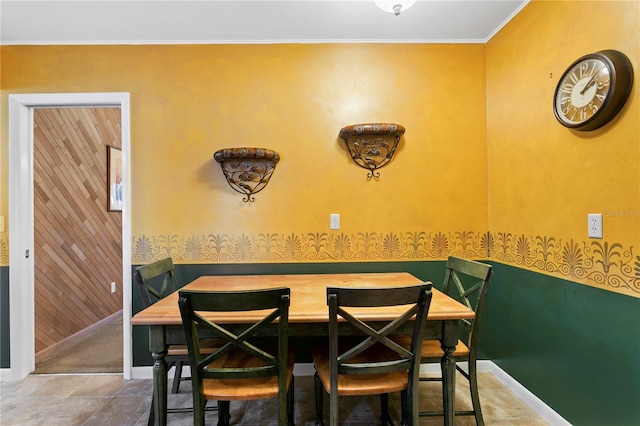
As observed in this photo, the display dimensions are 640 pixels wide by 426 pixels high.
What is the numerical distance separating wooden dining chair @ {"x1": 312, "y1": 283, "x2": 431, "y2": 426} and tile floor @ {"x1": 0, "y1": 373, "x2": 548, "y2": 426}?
617 millimetres

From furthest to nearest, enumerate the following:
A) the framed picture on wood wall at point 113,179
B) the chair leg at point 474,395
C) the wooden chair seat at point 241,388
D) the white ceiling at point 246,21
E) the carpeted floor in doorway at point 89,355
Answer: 1. the framed picture on wood wall at point 113,179
2. the carpeted floor in doorway at point 89,355
3. the white ceiling at point 246,21
4. the chair leg at point 474,395
5. the wooden chair seat at point 241,388

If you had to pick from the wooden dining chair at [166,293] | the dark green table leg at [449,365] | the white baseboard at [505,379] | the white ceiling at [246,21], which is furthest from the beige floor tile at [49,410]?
the white ceiling at [246,21]

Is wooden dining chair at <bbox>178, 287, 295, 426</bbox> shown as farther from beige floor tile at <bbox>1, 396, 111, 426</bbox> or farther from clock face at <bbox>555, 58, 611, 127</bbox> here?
clock face at <bbox>555, 58, 611, 127</bbox>

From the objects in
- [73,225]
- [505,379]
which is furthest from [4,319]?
[505,379]

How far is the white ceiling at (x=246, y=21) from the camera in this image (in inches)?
74.5

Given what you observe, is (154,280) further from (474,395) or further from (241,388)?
(474,395)

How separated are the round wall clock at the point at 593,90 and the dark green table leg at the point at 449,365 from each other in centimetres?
118

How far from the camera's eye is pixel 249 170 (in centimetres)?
221

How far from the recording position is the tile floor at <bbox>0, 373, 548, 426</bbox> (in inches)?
70.1

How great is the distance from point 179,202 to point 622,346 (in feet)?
8.80

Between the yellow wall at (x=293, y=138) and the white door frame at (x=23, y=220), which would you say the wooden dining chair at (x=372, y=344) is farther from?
the white door frame at (x=23, y=220)

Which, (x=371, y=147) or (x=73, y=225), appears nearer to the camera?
(x=371, y=147)

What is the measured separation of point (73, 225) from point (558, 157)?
4018 mm

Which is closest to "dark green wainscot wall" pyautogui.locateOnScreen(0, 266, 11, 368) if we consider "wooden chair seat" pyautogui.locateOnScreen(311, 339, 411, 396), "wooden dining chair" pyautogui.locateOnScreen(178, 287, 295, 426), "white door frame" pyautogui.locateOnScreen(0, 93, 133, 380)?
"white door frame" pyautogui.locateOnScreen(0, 93, 133, 380)
